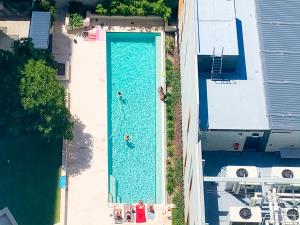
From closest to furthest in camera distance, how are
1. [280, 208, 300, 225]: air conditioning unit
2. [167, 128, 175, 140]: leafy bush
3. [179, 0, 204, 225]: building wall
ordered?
[280, 208, 300, 225]: air conditioning unit, [179, 0, 204, 225]: building wall, [167, 128, 175, 140]: leafy bush

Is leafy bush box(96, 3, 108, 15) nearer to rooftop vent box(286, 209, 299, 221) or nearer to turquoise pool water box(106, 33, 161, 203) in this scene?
turquoise pool water box(106, 33, 161, 203)

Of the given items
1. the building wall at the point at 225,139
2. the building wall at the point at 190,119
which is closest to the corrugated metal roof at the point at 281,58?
the building wall at the point at 225,139

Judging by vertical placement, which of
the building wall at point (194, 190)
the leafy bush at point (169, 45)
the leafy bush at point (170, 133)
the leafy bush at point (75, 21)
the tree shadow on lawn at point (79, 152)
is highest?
the leafy bush at point (75, 21)

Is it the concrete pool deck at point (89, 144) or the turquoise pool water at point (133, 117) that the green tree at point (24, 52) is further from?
the turquoise pool water at point (133, 117)

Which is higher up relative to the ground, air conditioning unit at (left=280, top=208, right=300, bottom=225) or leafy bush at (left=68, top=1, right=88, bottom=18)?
leafy bush at (left=68, top=1, right=88, bottom=18)

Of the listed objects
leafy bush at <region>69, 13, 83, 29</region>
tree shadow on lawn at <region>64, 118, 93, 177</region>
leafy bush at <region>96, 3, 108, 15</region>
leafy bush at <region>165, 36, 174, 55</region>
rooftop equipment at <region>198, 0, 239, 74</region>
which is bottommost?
tree shadow on lawn at <region>64, 118, 93, 177</region>

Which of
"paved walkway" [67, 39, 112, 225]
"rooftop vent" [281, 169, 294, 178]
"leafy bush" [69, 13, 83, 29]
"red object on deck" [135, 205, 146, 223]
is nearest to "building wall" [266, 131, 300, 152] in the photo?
"rooftop vent" [281, 169, 294, 178]

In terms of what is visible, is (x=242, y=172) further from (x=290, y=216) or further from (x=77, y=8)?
(x=77, y=8)

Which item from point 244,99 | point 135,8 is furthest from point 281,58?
point 135,8
